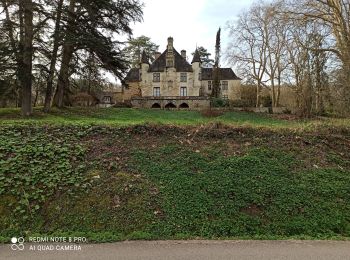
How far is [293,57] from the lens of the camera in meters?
35.8

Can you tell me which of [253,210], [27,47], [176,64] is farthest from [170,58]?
[253,210]

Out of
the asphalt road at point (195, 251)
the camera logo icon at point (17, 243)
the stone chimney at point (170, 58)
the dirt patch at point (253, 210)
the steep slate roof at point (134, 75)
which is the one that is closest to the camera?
the asphalt road at point (195, 251)

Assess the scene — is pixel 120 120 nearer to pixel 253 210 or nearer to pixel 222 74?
pixel 253 210

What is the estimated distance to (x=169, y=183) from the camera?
316 inches

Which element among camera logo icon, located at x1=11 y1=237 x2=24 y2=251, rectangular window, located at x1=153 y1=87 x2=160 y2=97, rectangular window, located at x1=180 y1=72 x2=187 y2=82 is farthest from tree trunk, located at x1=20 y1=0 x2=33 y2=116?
rectangular window, located at x1=180 y1=72 x2=187 y2=82

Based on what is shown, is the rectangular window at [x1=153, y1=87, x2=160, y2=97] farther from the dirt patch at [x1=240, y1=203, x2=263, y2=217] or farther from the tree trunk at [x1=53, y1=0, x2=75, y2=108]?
the dirt patch at [x1=240, y1=203, x2=263, y2=217]

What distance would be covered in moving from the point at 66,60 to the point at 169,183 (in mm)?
23281

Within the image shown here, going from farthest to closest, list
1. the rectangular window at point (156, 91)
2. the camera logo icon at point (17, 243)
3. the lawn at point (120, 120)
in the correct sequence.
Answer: the rectangular window at point (156, 91), the lawn at point (120, 120), the camera logo icon at point (17, 243)

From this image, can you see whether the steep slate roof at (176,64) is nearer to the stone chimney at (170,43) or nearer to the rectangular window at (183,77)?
the rectangular window at (183,77)

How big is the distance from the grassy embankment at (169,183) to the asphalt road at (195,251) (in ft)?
1.23

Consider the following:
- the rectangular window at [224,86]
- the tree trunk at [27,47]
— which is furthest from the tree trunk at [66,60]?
the rectangular window at [224,86]

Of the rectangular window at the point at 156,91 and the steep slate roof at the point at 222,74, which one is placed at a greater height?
the steep slate roof at the point at 222,74

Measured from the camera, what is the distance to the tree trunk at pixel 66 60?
2444 centimetres

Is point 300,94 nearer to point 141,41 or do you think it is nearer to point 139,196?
point 139,196
